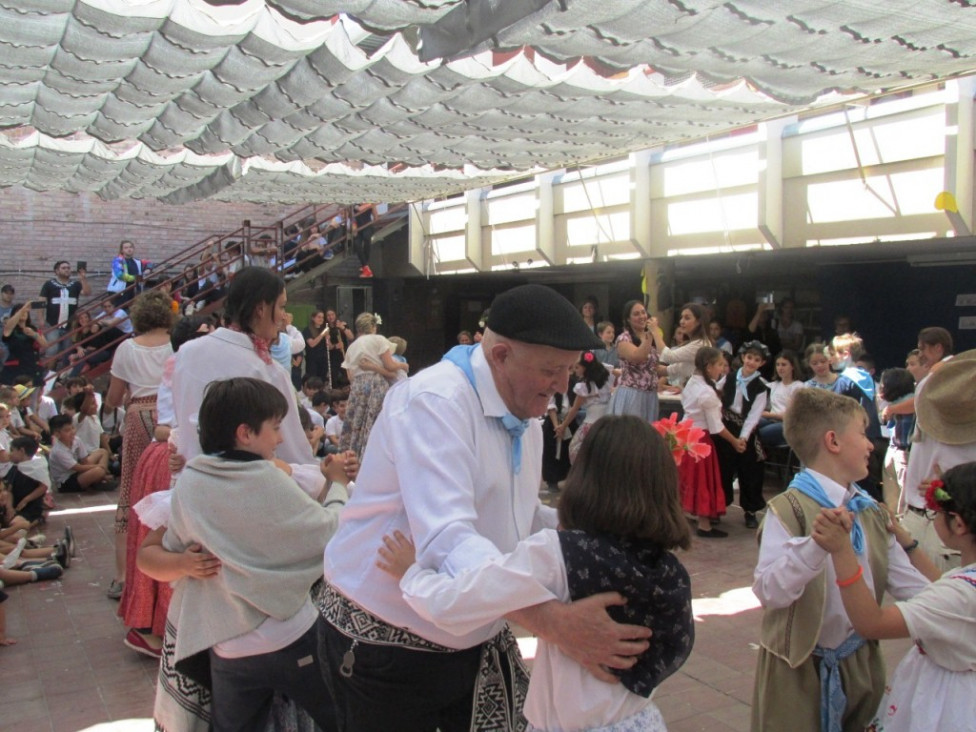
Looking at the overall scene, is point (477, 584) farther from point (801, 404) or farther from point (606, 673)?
point (801, 404)

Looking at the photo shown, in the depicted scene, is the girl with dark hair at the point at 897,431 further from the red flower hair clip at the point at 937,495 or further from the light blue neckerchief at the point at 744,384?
the red flower hair clip at the point at 937,495

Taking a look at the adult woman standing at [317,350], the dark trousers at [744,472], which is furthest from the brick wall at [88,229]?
the dark trousers at [744,472]

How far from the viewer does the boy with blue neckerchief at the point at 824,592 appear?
8.74 ft

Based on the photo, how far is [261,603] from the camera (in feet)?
8.84

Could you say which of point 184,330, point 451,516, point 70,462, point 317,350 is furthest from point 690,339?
point 317,350

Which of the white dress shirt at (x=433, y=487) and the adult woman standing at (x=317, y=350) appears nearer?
the white dress shirt at (x=433, y=487)

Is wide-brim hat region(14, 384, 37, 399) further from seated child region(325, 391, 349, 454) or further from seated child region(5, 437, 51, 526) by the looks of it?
seated child region(325, 391, 349, 454)

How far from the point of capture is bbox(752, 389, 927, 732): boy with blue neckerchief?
266 centimetres

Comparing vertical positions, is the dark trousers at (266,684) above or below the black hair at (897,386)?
below

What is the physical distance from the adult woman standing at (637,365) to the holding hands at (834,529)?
17.3 feet

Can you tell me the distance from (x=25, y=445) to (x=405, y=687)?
6.96 meters

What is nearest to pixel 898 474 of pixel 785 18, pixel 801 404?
pixel 785 18

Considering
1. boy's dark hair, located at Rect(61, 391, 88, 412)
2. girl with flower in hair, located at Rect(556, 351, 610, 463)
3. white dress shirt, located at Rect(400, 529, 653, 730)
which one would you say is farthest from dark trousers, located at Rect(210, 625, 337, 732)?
boy's dark hair, located at Rect(61, 391, 88, 412)

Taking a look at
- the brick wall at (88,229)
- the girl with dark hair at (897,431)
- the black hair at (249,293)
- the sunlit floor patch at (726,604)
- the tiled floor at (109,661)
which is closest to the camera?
the black hair at (249,293)
